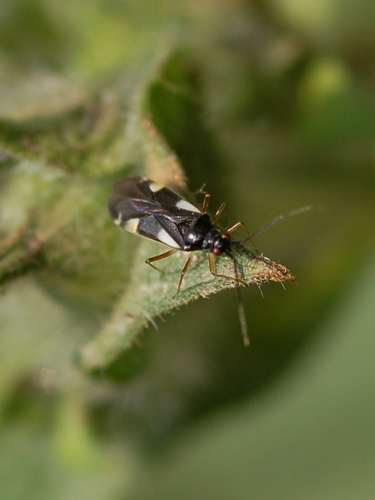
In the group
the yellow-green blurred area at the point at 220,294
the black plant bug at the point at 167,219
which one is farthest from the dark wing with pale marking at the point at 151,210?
the yellow-green blurred area at the point at 220,294

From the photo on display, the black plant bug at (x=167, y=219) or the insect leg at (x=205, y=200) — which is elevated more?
the insect leg at (x=205, y=200)

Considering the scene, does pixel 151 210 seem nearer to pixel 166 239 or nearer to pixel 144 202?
pixel 144 202

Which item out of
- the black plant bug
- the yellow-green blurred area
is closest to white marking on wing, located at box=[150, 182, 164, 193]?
the black plant bug

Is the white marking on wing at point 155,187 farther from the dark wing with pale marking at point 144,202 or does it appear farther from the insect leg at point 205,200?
the insect leg at point 205,200

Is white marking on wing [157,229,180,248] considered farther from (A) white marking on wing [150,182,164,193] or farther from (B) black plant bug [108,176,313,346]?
(A) white marking on wing [150,182,164,193]

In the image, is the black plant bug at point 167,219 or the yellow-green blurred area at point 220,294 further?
the yellow-green blurred area at point 220,294

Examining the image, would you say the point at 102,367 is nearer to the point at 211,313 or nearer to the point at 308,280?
the point at 211,313

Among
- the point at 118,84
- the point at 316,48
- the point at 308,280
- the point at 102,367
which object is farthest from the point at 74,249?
the point at 316,48
